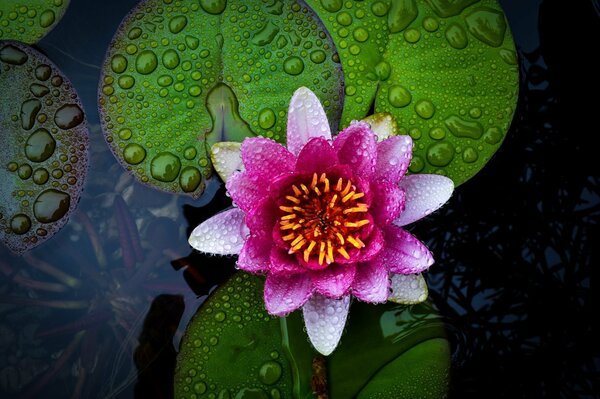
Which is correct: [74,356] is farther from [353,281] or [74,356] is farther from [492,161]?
[492,161]

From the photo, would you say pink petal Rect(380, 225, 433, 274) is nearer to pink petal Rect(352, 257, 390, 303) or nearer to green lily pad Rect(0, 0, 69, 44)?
pink petal Rect(352, 257, 390, 303)

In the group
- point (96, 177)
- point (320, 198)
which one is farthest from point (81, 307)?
point (320, 198)

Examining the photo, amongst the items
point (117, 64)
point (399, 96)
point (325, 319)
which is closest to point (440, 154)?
point (399, 96)

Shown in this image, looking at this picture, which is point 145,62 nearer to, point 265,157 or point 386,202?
point 265,157

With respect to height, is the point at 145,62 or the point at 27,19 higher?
the point at 27,19

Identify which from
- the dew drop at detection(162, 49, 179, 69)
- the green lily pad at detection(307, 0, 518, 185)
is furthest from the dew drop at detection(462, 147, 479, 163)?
the dew drop at detection(162, 49, 179, 69)

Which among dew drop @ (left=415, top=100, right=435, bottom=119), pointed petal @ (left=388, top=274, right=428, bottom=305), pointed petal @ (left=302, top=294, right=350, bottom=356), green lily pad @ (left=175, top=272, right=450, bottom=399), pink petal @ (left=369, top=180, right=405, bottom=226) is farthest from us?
dew drop @ (left=415, top=100, right=435, bottom=119)

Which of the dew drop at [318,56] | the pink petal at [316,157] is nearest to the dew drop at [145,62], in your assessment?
the dew drop at [318,56]
